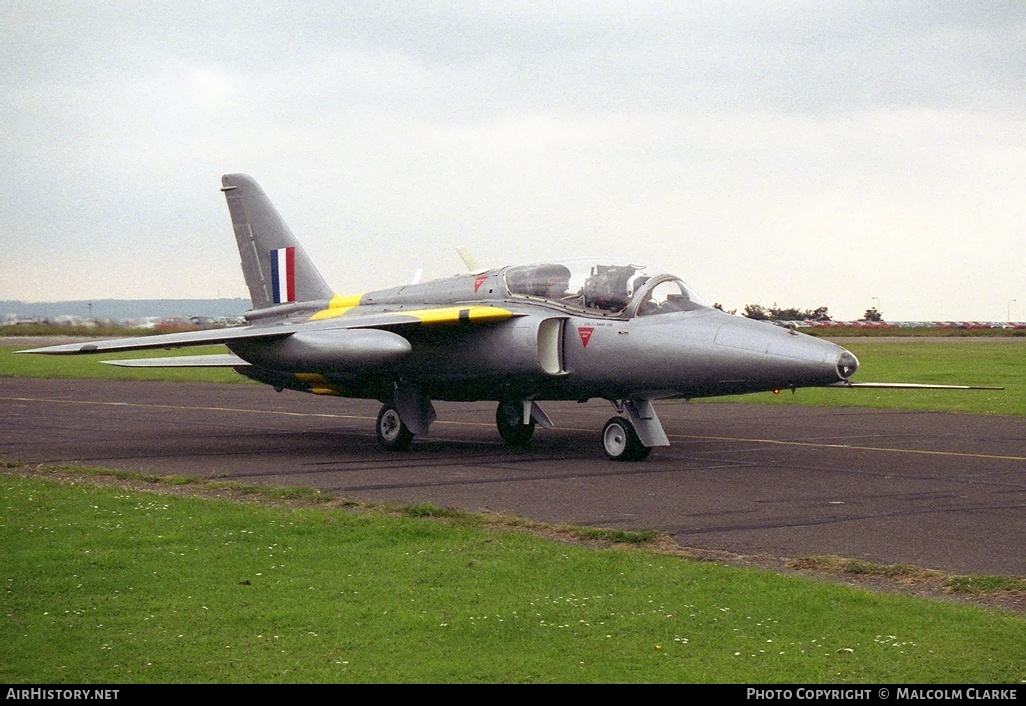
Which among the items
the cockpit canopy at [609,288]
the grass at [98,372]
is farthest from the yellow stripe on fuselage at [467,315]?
the grass at [98,372]

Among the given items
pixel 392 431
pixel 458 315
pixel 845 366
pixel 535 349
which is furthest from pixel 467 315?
pixel 845 366

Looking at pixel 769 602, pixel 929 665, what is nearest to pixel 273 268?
pixel 769 602

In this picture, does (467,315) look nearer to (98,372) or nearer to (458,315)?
(458,315)

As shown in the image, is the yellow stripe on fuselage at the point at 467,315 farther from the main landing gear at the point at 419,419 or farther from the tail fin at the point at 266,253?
the tail fin at the point at 266,253

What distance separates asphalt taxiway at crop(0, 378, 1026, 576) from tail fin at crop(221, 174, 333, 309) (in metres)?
2.60

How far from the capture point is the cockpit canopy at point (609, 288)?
52.0 feet

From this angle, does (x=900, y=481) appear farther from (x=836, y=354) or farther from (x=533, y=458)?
(x=533, y=458)

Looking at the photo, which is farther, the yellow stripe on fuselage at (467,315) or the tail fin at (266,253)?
the tail fin at (266,253)

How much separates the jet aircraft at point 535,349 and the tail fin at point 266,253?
2.00m

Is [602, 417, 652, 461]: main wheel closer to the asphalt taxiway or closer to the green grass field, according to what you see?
the asphalt taxiway

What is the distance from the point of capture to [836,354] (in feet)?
46.0

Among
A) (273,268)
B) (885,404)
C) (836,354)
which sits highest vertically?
(273,268)

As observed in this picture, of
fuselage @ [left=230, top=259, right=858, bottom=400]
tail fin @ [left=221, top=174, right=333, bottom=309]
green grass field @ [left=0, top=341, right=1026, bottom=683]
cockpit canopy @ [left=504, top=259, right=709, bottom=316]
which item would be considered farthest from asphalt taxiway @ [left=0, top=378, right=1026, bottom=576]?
tail fin @ [left=221, top=174, right=333, bottom=309]
